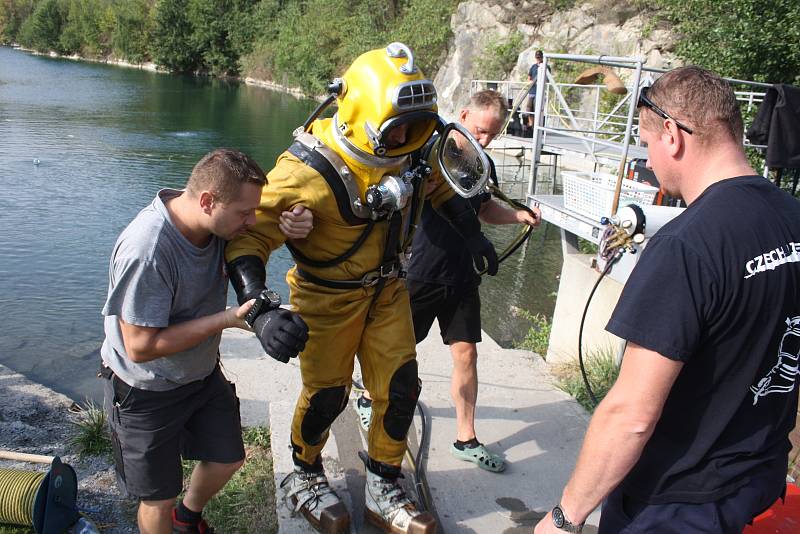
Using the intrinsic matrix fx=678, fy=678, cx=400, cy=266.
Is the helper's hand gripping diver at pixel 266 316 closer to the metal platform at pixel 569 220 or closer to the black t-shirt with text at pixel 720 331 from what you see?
the black t-shirt with text at pixel 720 331

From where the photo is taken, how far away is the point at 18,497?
3.01 m

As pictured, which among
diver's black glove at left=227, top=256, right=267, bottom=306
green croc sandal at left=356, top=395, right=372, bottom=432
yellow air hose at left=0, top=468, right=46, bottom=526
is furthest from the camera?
green croc sandal at left=356, top=395, right=372, bottom=432

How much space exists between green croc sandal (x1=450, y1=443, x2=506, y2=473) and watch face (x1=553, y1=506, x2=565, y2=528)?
1.60 metres

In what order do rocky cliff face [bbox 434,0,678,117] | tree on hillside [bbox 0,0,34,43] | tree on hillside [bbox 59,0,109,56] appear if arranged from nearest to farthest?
rocky cliff face [bbox 434,0,678,117] → tree on hillside [bbox 59,0,109,56] → tree on hillside [bbox 0,0,34,43]

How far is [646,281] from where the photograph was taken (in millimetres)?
1631

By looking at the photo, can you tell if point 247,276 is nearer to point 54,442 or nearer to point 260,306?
point 260,306

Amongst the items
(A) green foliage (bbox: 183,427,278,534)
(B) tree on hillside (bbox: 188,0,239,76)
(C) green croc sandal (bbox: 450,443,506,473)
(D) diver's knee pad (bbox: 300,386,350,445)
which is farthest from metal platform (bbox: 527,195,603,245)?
(B) tree on hillside (bbox: 188,0,239,76)

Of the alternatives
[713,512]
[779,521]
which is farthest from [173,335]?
[779,521]

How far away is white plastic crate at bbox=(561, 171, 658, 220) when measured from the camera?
200 inches

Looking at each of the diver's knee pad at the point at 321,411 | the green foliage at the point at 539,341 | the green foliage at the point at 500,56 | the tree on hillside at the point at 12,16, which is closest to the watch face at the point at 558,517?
the diver's knee pad at the point at 321,411

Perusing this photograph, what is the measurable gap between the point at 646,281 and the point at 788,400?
0.58 metres

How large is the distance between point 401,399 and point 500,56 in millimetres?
22943

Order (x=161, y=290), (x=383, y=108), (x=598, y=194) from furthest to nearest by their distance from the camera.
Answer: (x=598, y=194)
(x=383, y=108)
(x=161, y=290)

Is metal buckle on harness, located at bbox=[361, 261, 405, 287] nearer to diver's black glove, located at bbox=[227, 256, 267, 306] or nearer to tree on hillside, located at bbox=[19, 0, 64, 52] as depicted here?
diver's black glove, located at bbox=[227, 256, 267, 306]
